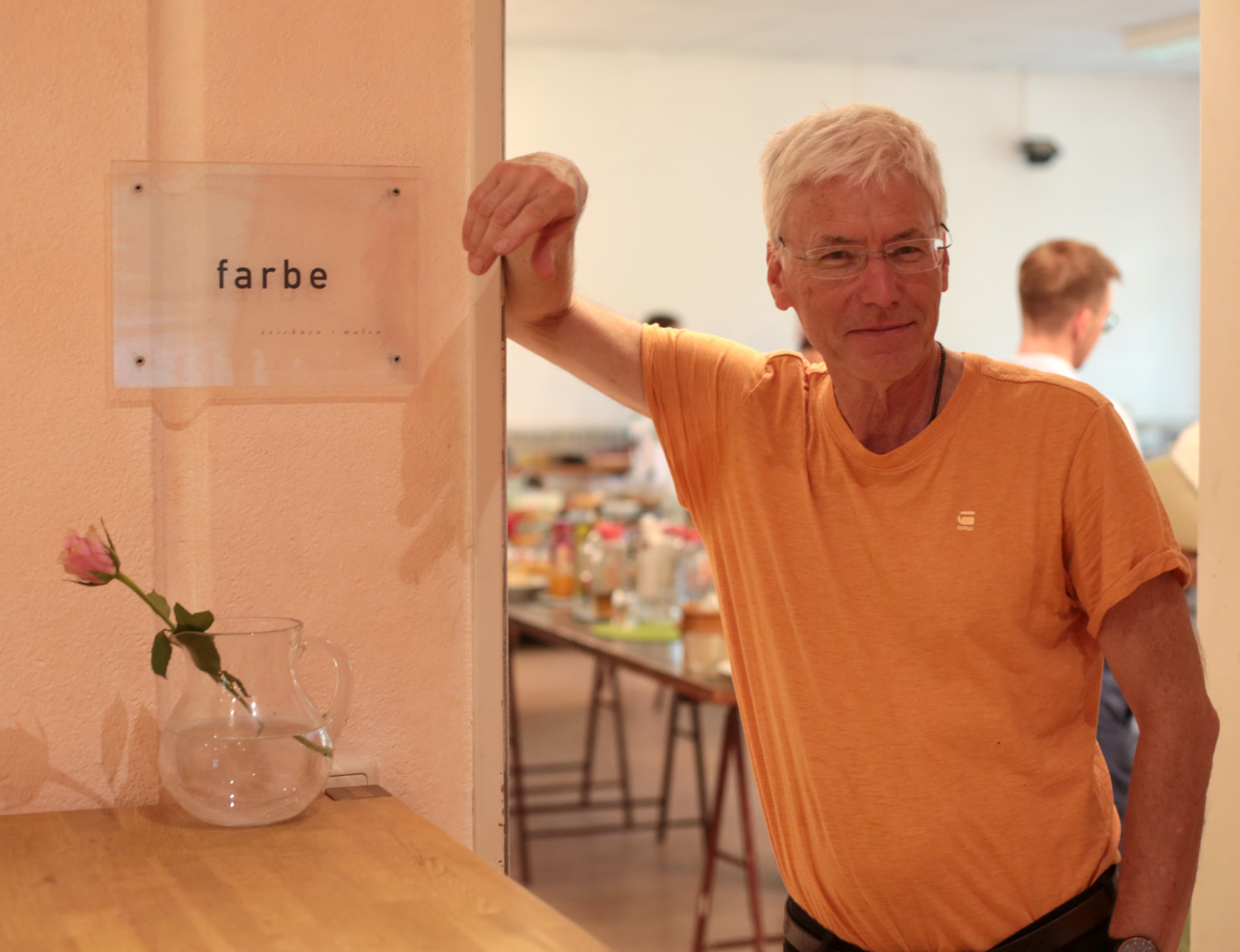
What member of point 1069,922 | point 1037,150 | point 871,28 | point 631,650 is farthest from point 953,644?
point 1037,150

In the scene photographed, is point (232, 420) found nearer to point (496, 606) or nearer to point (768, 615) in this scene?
point (496, 606)

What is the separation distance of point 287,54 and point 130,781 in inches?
31.1

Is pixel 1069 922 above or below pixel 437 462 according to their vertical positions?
below

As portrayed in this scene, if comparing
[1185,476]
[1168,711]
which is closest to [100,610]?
[1168,711]

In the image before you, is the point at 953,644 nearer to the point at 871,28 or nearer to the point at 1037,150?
the point at 871,28

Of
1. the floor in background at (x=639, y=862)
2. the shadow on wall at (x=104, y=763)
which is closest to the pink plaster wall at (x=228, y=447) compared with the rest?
the shadow on wall at (x=104, y=763)

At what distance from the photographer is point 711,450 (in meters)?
1.60

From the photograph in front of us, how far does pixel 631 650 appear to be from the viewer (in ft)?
12.8

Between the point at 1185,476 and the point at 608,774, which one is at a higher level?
the point at 1185,476

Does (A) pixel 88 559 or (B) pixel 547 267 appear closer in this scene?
(A) pixel 88 559

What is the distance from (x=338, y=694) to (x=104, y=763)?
0.27 m

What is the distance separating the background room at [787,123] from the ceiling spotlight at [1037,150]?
0.07 m

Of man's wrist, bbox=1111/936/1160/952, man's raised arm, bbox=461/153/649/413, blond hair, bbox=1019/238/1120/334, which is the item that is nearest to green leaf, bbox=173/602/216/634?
man's raised arm, bbox=461/153/649/413

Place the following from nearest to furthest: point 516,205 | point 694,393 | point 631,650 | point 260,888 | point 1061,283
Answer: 1. point 260,888
2. point 516,205
3. point 694,393
4. point 1061,283
5. point 631,650
